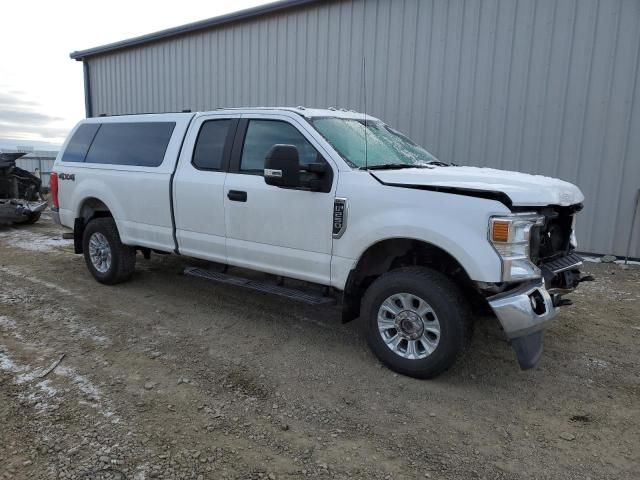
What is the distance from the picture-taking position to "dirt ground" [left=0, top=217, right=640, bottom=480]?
9.18ft

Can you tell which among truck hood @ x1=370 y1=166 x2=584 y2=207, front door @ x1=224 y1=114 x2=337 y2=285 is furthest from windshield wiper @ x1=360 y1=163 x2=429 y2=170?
front door @ x1=224 y1=114 x2=337 y2=285

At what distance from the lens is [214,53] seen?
11.7 metres

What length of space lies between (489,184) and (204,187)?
269 centimetres

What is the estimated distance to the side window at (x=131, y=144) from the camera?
546 centimetres

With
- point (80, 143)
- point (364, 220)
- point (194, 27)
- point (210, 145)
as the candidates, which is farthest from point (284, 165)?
point (194, 27)

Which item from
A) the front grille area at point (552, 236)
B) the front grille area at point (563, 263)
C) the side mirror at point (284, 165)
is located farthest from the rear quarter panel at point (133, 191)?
the front grille area at point (563, 263)

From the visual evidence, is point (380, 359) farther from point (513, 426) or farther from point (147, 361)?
point (147, 361)

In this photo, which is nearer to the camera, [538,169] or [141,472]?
[141,472]

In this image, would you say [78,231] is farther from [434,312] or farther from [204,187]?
[434,312]

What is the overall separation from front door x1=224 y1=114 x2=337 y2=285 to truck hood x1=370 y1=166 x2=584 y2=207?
594 millimetres

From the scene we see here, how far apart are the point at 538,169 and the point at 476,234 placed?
17.3 ft

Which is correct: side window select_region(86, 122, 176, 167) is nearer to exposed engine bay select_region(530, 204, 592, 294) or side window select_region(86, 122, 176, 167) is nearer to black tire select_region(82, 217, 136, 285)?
Result: black tire select_region(82, 217, 136, 285)

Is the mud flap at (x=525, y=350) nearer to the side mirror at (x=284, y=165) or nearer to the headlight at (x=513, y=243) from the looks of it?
the headlight at (x=513, y=243)

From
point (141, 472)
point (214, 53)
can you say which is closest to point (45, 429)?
point (141, 472)
